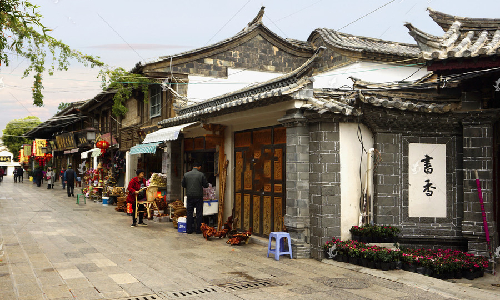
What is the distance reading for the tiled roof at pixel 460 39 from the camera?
8281 mm

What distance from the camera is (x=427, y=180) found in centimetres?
959

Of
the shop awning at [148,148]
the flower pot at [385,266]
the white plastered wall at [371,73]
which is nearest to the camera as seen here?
the flower pot at [385,266]

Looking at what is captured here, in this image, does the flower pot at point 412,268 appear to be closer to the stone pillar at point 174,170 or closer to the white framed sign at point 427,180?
the white framed sign at point 427,180

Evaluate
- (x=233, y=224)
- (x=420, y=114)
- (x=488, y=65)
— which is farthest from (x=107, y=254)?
(x=488, y=65)

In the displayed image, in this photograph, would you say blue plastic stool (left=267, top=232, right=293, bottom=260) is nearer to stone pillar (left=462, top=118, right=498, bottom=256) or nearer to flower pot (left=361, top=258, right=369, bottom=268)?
flower pot (left=361, top=258, right=369, bottom=268)

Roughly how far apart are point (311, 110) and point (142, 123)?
14.0 m

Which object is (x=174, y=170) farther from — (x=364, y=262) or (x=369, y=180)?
(x=364, y=262)

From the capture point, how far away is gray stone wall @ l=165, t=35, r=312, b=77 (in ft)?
60.0

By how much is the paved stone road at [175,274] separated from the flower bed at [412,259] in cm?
25

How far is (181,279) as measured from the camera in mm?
7379

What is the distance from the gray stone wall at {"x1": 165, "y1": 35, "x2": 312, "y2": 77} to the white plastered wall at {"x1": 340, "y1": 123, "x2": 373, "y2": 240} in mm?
10253

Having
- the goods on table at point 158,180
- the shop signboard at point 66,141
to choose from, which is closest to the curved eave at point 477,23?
the goods on table at point 158,180

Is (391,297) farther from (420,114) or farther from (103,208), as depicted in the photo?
(103,208)

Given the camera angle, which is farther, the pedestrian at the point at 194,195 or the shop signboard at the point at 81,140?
the shop signboard at the point at 81,140
